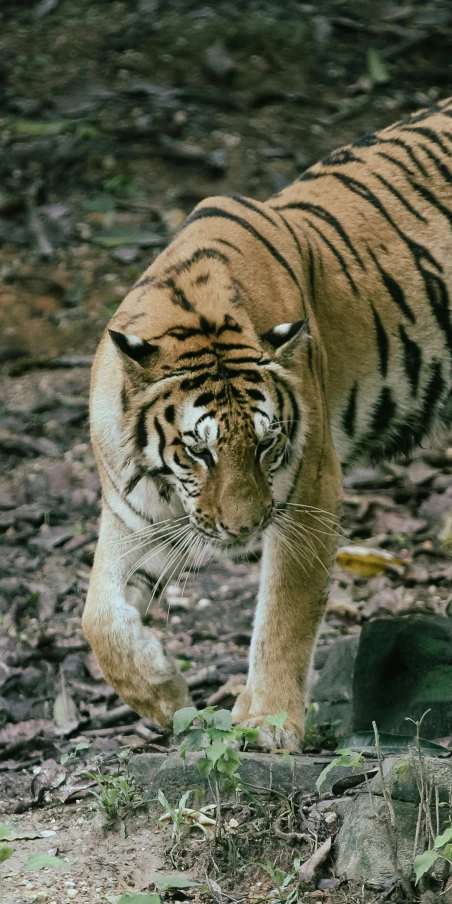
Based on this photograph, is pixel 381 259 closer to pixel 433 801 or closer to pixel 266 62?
pixel 433 801

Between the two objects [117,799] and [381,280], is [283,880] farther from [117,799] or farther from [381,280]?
[381,280]

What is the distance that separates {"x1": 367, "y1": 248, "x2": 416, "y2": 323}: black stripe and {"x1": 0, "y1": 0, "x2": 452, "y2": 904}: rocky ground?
2.62ft

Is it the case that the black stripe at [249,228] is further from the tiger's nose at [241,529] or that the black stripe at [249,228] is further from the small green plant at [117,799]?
the small green plant at [117,799]

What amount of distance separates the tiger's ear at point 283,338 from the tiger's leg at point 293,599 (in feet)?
1.57

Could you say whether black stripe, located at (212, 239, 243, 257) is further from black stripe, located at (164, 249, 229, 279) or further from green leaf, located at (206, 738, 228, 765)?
green leaf, located at (206, 738, 228, 765)

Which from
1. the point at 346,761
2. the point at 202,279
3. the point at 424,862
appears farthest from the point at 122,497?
the point at 424,862

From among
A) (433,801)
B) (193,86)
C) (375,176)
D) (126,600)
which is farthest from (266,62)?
(433,801)

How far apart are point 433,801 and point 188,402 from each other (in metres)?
1.41

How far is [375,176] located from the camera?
18.0 feet

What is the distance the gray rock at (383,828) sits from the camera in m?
3.19

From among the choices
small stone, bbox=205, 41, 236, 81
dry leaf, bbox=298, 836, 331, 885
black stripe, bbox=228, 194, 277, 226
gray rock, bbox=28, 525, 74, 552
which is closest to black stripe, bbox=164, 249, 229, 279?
black stripe, bbox=228, 194, 277, 226

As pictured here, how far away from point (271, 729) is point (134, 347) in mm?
1350

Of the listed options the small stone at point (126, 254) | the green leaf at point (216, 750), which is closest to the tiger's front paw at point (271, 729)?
the green leaf at point (216, 750)

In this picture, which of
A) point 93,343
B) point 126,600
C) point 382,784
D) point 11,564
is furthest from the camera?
point 93,343
